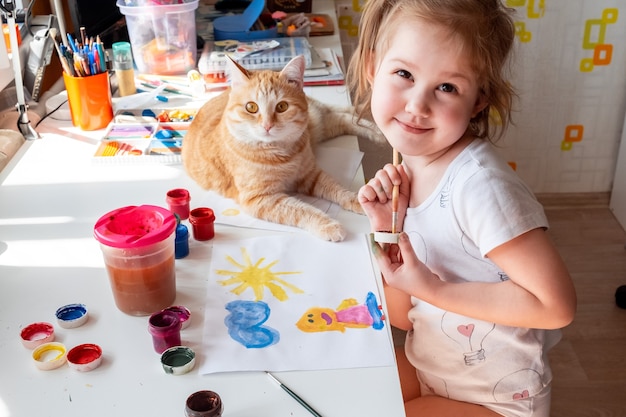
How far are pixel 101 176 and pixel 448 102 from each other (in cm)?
72

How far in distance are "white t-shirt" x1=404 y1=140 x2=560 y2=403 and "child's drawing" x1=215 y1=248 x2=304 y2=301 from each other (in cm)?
21

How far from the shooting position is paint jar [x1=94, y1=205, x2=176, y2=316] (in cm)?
82

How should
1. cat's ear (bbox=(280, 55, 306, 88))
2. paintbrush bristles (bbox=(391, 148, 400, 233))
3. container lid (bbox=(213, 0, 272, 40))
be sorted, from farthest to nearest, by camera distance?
container lid (bbox=(213, 0, 272, 40)), cat's ear (bbox=(280, 55, 306, 88)), paintbrush bristles (bbox=(391, 148, 400, 233))

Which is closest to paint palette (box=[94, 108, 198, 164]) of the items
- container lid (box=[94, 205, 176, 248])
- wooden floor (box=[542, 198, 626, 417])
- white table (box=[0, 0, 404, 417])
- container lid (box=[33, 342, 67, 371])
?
white table (box=[0, 0, 404, 417])

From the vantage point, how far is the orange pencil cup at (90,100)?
1.37 metres

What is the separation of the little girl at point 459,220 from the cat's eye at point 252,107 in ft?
0.68

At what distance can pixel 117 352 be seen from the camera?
80 cm

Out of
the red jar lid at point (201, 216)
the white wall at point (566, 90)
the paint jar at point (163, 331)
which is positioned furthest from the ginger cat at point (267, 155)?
the white wall at point (566, 90)

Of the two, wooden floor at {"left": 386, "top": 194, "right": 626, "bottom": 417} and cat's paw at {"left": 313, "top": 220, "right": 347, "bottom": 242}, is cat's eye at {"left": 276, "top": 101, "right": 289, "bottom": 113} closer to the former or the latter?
cat's paw at {"left": 313, "top": 220, "right": 347, "bottom": 242}

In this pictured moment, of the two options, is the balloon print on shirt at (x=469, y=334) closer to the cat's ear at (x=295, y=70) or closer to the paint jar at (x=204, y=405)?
the paint jar at (x=204, y=405)

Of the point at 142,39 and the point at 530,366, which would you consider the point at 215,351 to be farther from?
the point at 142,39

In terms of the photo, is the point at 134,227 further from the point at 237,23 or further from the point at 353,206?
the point at 237,23

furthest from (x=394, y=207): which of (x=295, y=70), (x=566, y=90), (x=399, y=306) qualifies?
(x=566, y=90)

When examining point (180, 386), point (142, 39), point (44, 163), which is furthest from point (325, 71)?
point (180, 386)
